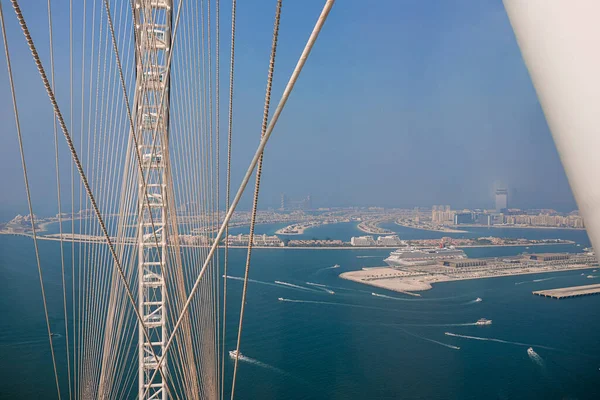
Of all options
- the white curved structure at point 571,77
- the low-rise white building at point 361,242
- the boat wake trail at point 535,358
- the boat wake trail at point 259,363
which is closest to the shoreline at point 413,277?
the low-rise white building at point 361,242

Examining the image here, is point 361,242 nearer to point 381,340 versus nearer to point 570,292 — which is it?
point 570,292

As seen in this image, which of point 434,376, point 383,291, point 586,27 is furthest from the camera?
point 383,291

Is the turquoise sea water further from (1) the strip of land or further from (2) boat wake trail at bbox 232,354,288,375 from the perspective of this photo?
(1) the strip of land

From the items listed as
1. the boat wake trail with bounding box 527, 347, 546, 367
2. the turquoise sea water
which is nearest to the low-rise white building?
the turquoise sea water

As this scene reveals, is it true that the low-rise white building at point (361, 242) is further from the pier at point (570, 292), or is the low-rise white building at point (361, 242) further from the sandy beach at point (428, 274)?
the pier at point (570, 292)

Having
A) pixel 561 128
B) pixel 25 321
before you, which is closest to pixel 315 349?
pixel 25 321

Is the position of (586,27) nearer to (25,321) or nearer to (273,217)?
(25,321)
